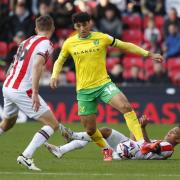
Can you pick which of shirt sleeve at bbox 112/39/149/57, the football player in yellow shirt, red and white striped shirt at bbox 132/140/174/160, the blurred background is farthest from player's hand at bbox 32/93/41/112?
the blurred background

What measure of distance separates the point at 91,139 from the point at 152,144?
3.69 feet

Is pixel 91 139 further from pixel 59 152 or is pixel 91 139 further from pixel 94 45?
pixel 94 45

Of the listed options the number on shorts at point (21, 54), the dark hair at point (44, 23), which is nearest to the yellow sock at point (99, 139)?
the number on shorts at point (21, 54)

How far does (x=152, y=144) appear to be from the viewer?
10.9 metres

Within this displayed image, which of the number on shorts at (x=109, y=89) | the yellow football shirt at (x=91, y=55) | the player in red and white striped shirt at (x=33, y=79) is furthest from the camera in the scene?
the yellow football shirt at (x=91, y=55)

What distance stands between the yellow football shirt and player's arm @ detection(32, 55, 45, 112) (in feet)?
3.98

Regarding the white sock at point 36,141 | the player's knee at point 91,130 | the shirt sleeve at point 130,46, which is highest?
the shirt sleeve at point 130,46

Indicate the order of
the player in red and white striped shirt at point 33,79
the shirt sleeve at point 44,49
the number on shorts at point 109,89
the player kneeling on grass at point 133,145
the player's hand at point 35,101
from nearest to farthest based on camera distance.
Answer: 1. the player's hand at point 35,101
2. the player in red and white striped shirt at point 33,79
3. the shirt sleeve at point 44,49
4. the player kneeling on grass at point 133,145
5. the number on shorts at point 109,89

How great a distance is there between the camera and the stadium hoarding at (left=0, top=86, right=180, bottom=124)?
61.9 ft

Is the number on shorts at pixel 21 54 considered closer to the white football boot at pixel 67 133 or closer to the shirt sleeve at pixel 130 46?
the white football boot at pixel 67 133

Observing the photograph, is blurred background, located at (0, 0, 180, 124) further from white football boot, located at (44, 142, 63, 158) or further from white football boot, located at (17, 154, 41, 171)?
white football boot, located at (17, 154, 41, 171)

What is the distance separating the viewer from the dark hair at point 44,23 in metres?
10.6

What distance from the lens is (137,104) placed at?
19.0 m

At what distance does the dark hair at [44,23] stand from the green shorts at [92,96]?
131cm
